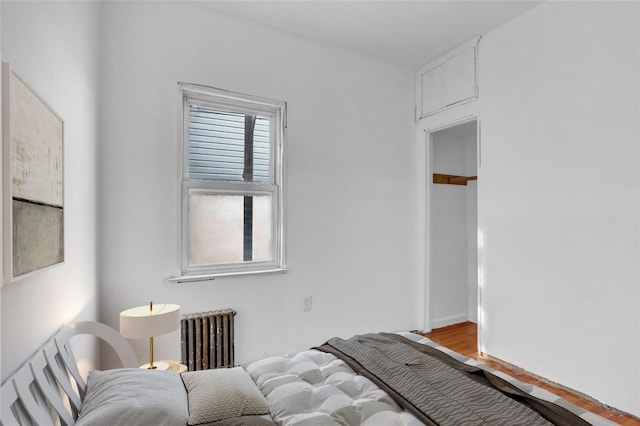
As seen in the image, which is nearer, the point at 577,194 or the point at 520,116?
the point at 577,194

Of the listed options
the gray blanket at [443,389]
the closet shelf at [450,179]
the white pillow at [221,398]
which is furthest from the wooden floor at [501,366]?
the white pillow at [221,398]

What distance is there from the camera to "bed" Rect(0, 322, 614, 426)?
1.12 metres

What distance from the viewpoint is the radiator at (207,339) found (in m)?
2.48

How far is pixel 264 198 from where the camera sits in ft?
9.82

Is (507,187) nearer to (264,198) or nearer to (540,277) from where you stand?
(540,277)

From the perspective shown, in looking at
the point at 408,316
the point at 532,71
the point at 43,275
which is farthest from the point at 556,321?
the point at 43,275

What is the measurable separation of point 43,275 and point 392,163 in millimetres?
3071

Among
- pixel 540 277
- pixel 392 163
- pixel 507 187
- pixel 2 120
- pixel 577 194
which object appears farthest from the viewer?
pixel 392 163

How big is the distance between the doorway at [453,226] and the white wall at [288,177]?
20.0 inches

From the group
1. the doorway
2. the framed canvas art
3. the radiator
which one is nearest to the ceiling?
the doorway

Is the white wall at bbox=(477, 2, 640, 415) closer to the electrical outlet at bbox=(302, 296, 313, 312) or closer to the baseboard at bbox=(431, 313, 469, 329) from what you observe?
the baseboard at bbox=(431, 313, 469, 329)

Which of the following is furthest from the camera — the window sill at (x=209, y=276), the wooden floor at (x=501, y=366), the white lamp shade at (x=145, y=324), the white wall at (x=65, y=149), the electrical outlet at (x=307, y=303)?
the electrical outlet at (x=307, y=303)

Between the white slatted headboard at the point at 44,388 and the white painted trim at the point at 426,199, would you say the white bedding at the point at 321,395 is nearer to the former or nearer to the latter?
the white slatted headboard at the point at 44,388

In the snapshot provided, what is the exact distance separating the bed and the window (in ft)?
3.66
